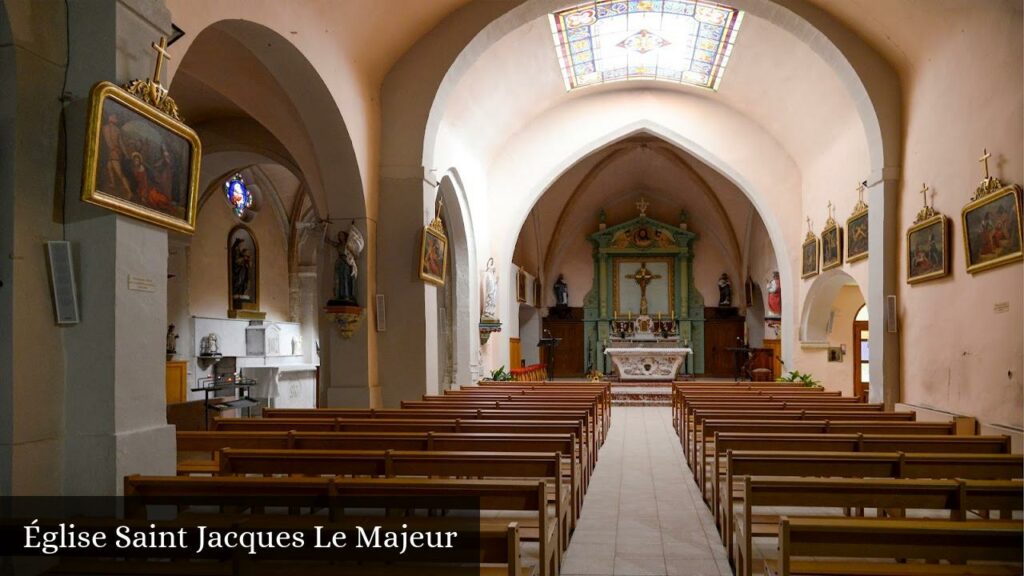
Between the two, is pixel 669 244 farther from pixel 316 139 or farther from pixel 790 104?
pixel 316 139

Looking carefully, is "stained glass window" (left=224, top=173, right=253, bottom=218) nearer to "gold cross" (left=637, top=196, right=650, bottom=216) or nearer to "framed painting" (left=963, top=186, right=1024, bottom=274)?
"framed painting" (left=963, top=186, right=1024, bottom=274)

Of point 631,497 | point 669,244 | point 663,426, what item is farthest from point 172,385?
point 669,244

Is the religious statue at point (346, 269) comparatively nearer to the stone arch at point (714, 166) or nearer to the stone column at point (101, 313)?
the stone column at point (101, 313)

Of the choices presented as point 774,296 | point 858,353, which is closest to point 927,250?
point 858,353

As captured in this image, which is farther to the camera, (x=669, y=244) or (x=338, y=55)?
(x=669, y=244)

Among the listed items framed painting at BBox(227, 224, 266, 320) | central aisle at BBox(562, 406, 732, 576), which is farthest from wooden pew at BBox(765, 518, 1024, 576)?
framed painting at BBox(227, 224, 266, 320)

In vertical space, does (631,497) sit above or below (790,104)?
below

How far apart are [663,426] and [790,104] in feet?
19.7

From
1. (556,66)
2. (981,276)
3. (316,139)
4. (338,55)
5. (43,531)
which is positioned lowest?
(43,531)

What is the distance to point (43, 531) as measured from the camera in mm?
3322

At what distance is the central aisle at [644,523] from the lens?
181 inches

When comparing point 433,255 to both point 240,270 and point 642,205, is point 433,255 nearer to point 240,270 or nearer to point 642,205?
point 240,270

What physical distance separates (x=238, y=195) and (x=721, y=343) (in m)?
15.1

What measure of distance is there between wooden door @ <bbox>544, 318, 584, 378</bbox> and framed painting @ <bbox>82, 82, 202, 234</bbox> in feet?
63.4
